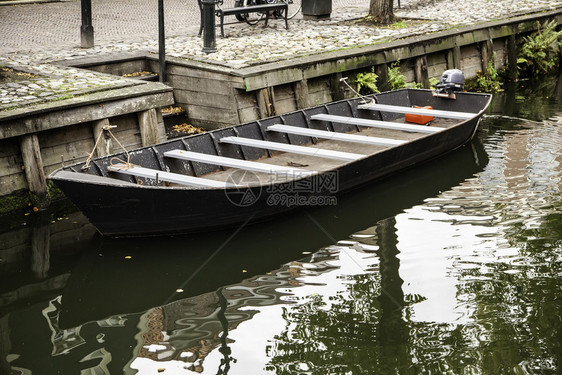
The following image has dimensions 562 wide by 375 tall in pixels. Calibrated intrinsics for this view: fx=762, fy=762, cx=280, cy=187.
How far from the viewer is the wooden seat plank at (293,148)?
1008 centimetres

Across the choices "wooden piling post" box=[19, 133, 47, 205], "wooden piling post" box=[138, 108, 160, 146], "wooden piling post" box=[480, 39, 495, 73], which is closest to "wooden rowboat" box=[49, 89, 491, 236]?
"wooden piling post" box=[138, 108, 160, 146]

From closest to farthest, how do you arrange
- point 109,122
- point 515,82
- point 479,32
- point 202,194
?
point 202,194
point 109,122
point 479,32
point 515,82

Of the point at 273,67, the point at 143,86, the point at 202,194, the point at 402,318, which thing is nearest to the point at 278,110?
the point at 273,67

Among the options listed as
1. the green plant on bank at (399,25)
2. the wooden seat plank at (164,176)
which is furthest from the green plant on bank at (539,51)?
the wooden seat plank at (164,176)

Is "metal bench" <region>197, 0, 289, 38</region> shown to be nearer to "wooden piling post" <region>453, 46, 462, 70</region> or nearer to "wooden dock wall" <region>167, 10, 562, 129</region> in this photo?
"wooden dock wall" <region>167, 10, 562, 129</region>

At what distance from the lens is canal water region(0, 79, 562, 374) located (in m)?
6.55

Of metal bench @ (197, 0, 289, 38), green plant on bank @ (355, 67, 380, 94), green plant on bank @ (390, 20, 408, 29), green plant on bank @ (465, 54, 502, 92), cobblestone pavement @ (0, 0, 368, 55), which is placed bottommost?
green plant on bank @ (465, 54, 502, 92)

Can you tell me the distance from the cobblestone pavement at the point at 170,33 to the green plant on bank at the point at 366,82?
0.69 meters

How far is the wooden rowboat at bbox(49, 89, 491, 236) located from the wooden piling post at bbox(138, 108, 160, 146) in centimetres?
103

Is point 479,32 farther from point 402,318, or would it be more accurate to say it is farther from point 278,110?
point 402,318

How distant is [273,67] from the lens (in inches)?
498

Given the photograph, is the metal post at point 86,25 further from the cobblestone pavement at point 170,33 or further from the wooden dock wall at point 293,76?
the wooden dock wall at point 293,76

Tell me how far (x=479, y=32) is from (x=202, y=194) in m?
10.7

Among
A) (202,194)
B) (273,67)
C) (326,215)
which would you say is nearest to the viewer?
(202,194)
